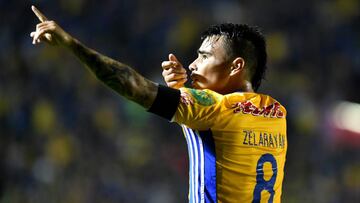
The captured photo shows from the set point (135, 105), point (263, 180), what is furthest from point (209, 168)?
point (135, 105)

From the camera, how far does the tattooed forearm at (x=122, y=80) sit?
1990mm

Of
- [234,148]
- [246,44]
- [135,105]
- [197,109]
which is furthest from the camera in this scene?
[135,105]

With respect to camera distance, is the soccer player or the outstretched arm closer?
the outstretched arm

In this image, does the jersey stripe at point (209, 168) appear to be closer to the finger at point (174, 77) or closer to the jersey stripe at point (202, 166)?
the jersey stripe at point (202, 166)

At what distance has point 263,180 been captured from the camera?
245cm

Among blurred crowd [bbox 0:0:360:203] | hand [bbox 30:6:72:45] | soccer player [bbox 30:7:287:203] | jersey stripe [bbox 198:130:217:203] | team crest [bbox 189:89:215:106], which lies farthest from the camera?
blurred crowd [bbox 0:0:360:203]

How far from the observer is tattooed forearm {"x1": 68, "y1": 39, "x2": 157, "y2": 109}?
1.99 meters

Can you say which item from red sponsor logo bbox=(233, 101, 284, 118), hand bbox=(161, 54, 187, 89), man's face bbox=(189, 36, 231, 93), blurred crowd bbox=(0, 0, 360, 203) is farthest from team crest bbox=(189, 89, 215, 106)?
blurred crowd bbox=(0, 0, 360, 203)

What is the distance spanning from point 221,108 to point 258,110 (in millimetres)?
225

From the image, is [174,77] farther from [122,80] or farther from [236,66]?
[122,80]

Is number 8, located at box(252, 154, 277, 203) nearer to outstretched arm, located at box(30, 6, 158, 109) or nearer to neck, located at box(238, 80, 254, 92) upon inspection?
neck, located at box(238, 80, 254, 92)

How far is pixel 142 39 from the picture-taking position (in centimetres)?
549

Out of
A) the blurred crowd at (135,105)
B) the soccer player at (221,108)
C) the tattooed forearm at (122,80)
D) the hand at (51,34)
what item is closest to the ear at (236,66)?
the soccer player at (221,108)

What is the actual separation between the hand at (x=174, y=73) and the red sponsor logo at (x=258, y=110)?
1.12 ft
